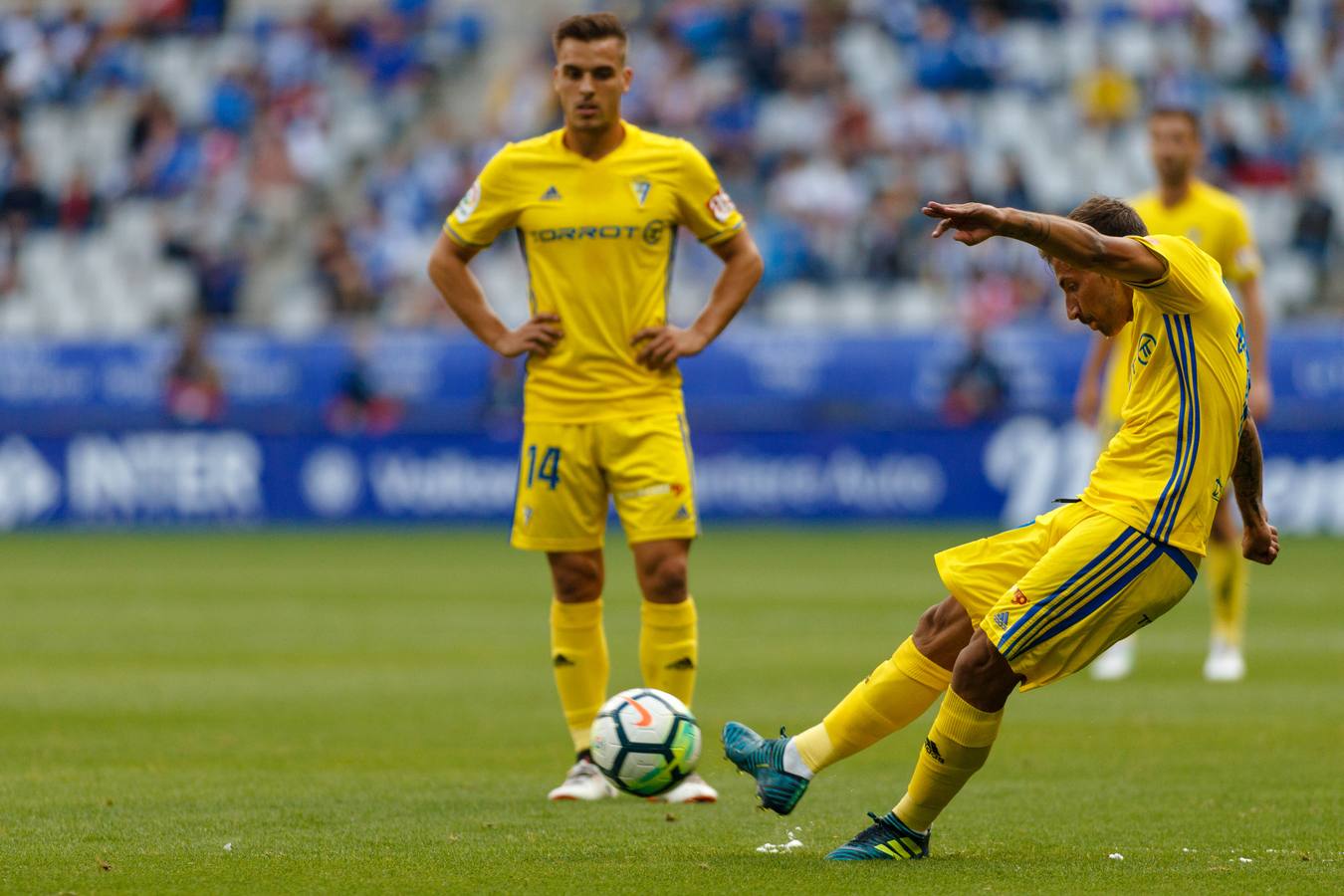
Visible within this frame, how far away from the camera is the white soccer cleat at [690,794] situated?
726 cm

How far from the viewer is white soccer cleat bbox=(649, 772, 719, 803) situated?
726 cm

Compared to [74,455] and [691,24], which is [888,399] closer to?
[691,24]

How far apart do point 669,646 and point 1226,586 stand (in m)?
4.38

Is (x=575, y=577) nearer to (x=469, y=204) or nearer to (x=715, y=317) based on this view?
(x=715, y=317)

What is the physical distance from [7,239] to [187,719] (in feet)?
61.2

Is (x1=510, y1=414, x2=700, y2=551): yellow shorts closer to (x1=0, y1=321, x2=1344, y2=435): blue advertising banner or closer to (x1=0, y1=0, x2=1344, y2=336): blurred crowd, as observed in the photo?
(x1=0, y1=321, x2=1344, y2=435): blue advertising banner

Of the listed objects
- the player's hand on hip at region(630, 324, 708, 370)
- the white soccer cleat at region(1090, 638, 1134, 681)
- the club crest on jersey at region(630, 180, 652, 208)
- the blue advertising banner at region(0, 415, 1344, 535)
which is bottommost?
the blue advertising banner at region(0, 415, 1344, 535)

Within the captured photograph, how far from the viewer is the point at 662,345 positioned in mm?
7504

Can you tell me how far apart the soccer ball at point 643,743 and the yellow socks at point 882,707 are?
681mm

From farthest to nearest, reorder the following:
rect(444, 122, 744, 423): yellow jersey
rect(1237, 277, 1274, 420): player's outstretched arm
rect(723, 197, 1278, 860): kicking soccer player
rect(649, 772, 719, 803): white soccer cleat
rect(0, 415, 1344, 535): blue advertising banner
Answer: rect(0, 415, 1344, 535): blue advertising banner → rect(1237, 277, 1274, 420): player's outstretched arm → rect(444, 122, 744, 423): yellow jersey → rect(649, 772, 719, 803): white soccer cleat → rect(723, 197, 1278, 860): kicking soccer player

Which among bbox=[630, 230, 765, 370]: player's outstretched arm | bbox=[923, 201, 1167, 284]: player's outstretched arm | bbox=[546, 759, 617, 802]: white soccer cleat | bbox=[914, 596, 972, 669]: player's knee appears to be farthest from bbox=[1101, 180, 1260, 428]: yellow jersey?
bbox=[923, 201, 1167, 284]: player's outstretched arm

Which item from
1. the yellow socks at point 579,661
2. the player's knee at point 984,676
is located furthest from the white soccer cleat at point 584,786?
the player's knee at point 984,676

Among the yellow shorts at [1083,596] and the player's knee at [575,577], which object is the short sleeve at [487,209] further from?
the yellow shorts at [1083,596]

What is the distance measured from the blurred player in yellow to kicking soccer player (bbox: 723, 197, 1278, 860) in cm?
437
